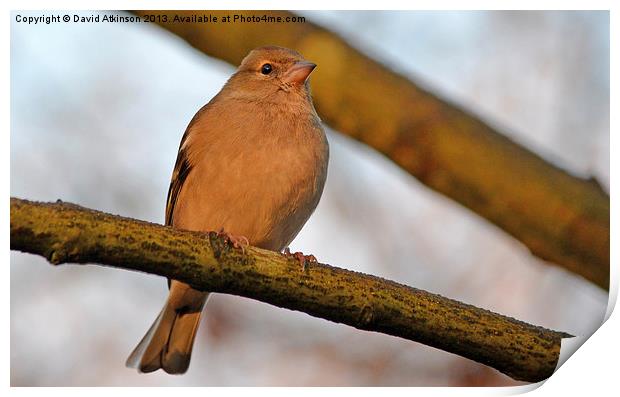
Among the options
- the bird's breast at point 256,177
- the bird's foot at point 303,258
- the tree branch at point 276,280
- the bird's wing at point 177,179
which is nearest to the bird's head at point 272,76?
the bird's breast at point 256,177

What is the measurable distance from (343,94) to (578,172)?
3.19ft

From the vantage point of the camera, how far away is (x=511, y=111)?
327 centimetres

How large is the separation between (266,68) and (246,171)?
1.80 feet

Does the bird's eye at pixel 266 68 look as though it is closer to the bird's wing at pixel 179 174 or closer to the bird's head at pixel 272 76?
the bird's head at pixel 272 76

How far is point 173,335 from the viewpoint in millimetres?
3236

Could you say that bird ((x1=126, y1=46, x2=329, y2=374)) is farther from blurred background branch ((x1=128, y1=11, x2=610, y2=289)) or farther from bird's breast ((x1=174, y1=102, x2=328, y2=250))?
blurred background branch ((x1=128, y1=11, x2=610, y2=289))

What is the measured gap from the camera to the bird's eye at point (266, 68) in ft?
10.8

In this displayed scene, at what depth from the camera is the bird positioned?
301cm

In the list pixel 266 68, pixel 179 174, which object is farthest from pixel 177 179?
pixel 266 68

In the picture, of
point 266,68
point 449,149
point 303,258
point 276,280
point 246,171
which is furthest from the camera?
point 266,68

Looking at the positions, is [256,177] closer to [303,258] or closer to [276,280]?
[303,258]

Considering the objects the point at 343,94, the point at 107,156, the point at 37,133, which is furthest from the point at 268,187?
the point at 37,133

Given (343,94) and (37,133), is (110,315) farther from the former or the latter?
(343,94)

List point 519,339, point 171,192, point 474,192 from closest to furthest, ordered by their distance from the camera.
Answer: point 519,339, point 474,192, point 171,192
